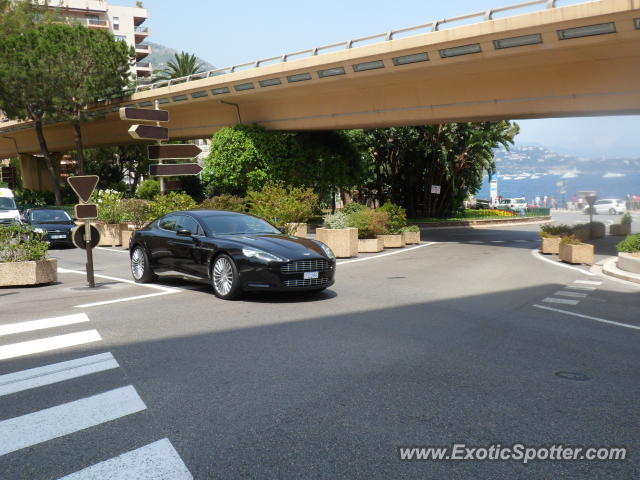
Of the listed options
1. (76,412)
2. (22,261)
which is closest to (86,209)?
(22,261)

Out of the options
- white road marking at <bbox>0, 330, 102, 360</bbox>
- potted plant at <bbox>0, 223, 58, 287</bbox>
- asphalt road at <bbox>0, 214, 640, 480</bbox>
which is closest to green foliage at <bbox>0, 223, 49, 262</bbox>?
potted plant at <bbox>0, 223, 58, 287</bbox>

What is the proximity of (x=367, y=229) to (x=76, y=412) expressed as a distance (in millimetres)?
16039

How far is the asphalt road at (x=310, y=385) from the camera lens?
363cm

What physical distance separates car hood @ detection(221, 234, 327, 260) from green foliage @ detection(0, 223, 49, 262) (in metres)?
4.66

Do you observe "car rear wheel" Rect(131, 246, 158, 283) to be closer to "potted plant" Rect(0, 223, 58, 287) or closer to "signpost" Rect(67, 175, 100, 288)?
"signpost" Rect(67, 175, 100, 288)

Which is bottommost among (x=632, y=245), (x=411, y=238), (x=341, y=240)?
(x=411, y=238)

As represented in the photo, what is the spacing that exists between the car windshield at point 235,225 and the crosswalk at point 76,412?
3834 mm

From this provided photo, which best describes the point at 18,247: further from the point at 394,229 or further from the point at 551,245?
the point at 551,245

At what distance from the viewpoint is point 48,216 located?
23.4m

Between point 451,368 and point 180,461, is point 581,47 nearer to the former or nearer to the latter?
point 451,368

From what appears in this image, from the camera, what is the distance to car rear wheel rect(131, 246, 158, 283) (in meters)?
12.0

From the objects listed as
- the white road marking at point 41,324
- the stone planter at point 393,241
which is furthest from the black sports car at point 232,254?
the stone planter at point 393,241

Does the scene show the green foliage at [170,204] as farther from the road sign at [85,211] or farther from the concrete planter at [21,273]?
the road sign at [85,211]

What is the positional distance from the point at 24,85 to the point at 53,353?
135 ft
